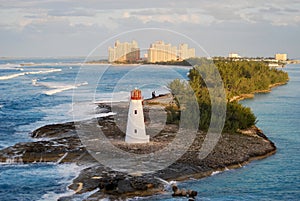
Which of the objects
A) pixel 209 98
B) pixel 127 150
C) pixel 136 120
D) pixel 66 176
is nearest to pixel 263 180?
pixel 127 150

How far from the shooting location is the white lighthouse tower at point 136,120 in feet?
91.0

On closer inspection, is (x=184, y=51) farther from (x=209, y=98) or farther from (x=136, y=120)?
(x=136, y=120)

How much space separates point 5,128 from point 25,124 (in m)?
2.43

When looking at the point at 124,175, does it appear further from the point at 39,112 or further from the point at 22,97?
the point at 22,97

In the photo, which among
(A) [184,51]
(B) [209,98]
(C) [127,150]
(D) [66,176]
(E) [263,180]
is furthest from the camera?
(A) [184,51]

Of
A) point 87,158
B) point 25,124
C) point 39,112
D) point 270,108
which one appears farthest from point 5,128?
point 270,108

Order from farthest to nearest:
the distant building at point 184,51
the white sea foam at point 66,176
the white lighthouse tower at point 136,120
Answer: the distant building at point 184,51 → the white lighthouse tower at point 136,120 → the white sea foam at point 66,176

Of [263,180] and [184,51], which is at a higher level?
[184,51]

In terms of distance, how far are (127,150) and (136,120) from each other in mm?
1779

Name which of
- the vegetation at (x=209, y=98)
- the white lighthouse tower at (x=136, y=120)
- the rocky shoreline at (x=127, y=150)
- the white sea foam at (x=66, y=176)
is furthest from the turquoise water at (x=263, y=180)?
the white lighthouse tower at (x=136, y=120)

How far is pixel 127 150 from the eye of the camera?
2734 centimetres

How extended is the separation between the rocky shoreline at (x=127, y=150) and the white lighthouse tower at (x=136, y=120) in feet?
2.14

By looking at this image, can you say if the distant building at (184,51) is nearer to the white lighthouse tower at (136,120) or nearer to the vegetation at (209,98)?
the vegetation at (209,98)

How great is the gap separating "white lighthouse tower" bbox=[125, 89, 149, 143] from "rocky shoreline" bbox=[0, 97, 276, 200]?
0.65 meters
